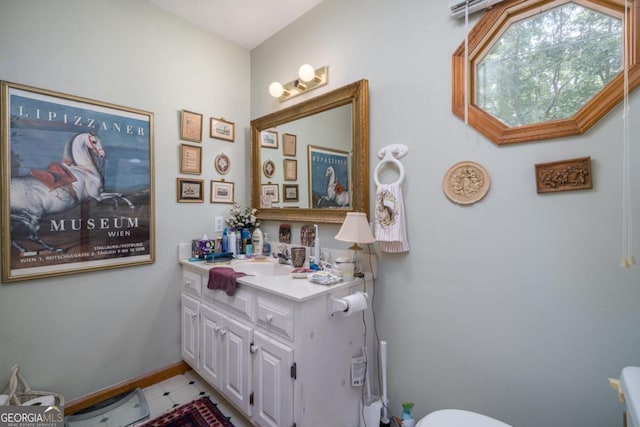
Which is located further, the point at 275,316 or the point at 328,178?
the point at 328,178

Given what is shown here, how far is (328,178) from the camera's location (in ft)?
6.24

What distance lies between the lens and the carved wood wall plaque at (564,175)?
1064 millimetres

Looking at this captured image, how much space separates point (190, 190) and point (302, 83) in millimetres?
1208

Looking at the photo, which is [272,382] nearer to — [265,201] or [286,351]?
[286,351]

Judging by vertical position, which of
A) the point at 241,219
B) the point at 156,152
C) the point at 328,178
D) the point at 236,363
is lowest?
the point at 236,363

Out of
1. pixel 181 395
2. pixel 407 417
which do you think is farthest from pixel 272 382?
pixel 181 395

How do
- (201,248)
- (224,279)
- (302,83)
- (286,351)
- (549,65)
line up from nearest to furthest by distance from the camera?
(549,65) < (286,351) < (224,279) < (302,83) < (201,248)

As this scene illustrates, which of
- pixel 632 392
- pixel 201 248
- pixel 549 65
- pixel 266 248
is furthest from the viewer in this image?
pixel 266 248

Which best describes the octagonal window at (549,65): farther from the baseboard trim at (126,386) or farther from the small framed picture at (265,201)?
the baseboard trim at (126,386)

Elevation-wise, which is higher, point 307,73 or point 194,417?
point 307,73

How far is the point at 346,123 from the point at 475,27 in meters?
0.81

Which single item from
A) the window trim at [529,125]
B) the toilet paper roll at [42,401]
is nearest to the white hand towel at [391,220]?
the window trim at [529,125]

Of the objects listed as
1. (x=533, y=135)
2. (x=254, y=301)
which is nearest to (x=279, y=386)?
(x=254, y=301)

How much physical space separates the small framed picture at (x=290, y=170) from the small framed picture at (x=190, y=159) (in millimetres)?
706
